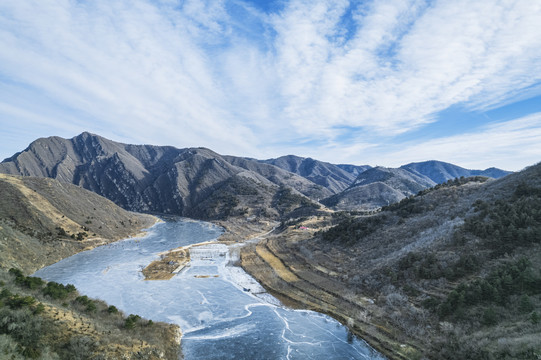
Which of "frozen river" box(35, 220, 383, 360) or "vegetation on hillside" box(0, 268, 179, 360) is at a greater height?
"vegetation on hillside" box(0, 268, 179, 360)

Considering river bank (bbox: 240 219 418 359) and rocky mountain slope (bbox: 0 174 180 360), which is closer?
rocky mountain slope (bbox: 0 174 180 360)

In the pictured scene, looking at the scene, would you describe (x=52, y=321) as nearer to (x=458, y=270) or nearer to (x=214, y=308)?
(x=214, y=308)

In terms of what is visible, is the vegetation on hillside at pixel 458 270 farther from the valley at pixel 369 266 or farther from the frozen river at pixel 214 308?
the frozen river at pixel 214 308

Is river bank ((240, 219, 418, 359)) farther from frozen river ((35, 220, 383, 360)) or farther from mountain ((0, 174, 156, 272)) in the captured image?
mountain ((0, 174, 156, 272))

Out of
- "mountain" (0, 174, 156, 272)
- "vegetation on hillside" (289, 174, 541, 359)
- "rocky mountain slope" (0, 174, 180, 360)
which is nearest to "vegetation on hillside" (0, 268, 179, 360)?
"rocky mountain slope" (0, 174, 180, 360)

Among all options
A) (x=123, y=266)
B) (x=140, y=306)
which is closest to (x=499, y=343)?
(x=140, y=306)

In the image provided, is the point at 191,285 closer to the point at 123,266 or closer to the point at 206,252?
the point at 123,266
